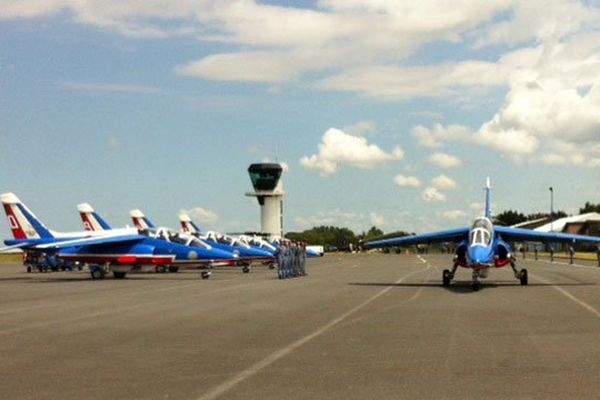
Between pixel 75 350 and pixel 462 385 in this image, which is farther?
pixel 75 350

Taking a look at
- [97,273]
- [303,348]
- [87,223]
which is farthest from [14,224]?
[303,348]

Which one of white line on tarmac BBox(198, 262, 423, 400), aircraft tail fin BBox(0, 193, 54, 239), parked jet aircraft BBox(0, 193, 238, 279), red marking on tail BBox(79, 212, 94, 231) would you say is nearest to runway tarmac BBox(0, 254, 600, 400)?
white line on tarmac BBox(198, 262, 423, 400)

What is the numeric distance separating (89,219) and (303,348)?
170ft

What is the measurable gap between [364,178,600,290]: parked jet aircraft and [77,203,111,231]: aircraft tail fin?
32.5m

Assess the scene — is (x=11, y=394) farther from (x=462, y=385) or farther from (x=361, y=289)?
(x=361, y=289)

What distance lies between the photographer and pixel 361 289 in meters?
27.9

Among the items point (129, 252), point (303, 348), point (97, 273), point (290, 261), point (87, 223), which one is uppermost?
point (87, 223)

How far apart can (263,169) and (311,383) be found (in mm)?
120361

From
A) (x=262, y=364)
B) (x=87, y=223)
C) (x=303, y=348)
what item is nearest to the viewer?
(x=262, y=364)

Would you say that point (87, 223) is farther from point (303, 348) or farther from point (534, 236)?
point (303, 348)

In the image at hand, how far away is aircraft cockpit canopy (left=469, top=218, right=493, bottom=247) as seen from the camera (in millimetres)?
26866

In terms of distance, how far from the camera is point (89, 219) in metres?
61.4

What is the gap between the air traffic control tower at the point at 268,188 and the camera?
12750cm

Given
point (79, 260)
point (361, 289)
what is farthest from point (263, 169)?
point (361, 289)
